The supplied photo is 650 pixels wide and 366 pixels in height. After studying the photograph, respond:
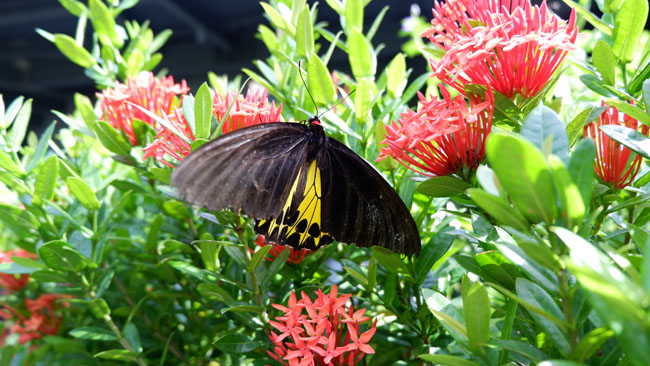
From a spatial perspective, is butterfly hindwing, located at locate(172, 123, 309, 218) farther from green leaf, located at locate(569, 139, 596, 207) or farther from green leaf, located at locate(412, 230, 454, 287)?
green leaf, located at locate(569, 139, 596, 207)

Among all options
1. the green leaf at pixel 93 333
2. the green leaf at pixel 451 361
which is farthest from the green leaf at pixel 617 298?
the green leaf at pixel 93 333

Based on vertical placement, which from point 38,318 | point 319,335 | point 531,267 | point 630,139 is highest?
point 630,139

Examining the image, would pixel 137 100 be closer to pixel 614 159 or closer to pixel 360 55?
pixel 360 55

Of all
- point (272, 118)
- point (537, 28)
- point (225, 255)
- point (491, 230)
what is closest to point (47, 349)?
point (225, 255)

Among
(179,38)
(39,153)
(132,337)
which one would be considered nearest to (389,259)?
(132,337)

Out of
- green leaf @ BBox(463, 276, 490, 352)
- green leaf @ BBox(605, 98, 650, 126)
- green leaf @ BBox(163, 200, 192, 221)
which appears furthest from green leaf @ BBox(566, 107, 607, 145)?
green leaf @ BBox(163, 200, 192, 221)
